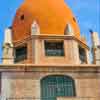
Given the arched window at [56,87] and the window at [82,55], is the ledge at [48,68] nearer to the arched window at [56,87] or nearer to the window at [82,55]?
the arched window at [56,87]

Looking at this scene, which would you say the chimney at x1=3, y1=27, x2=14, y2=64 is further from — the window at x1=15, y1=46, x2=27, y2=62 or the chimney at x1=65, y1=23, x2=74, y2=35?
the chimney at x1=65, y1=23, x2=74, y2=35

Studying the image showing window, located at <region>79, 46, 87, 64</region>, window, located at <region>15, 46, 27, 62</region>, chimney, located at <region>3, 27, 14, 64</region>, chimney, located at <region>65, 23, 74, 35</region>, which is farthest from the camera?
window, located at <region>79, 46, 87, 64</region>

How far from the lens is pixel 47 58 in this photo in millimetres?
25141

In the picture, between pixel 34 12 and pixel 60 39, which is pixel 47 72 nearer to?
pixel 60 39

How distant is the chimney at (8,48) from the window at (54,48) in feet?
8.28

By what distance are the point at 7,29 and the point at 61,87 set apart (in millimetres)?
6169

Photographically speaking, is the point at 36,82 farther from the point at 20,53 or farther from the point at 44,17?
the point at 44,17

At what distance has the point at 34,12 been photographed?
27.5 metres

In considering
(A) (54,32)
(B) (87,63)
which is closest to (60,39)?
(A) (54,32)

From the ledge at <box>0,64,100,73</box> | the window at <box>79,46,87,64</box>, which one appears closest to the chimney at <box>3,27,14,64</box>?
the ledge at <box>0,64,100,73</box>

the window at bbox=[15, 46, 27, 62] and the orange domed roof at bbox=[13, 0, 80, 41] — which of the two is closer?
the window at bbox=[15, 46, 27, 62]

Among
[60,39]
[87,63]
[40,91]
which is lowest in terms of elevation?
[40,91]

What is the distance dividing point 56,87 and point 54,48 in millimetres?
3241

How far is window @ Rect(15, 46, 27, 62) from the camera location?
25.8m
